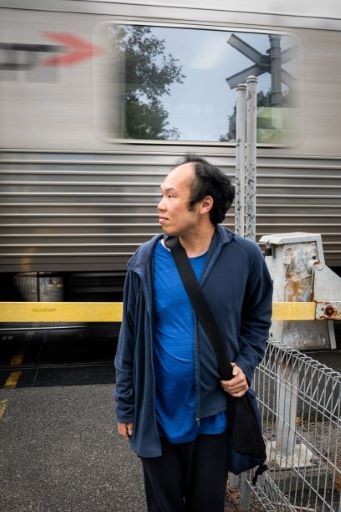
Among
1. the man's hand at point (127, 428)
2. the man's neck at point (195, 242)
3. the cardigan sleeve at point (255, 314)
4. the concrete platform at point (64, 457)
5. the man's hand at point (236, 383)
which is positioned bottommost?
the concrete platform at point (64, 457)

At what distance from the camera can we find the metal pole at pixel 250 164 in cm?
241

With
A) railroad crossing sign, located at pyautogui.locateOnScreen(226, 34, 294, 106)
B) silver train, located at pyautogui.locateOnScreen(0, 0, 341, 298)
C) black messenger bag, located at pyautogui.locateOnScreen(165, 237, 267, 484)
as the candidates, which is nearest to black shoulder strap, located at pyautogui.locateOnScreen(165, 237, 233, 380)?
black messenger bag, located at pyautogui.locateOnScreen(165, 237, 267, 484)

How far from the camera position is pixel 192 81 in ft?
15.7

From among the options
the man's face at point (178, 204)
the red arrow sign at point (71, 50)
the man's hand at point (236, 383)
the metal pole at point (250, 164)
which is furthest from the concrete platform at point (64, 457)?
the red arrow sign at point (71, 50)

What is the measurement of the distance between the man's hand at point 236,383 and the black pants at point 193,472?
0.55 ft

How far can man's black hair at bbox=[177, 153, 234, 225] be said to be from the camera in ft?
5.68

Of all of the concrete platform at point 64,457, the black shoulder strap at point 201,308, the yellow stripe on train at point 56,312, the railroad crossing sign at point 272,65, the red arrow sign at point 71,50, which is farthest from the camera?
the railroad crossing sign at point 272,65

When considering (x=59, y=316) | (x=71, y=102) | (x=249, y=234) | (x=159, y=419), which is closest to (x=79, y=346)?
(x=59, y=316)

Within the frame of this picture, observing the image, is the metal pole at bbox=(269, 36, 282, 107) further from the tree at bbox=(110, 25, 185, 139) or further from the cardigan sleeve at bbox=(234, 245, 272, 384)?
the cardigan sleeve at bbox=(234, 245, 272, 384)

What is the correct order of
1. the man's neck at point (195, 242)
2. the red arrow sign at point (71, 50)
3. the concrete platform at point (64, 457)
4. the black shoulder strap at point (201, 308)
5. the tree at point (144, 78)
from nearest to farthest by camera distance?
the black shoulder strap at point (201, 308) → the man's neck at point (195, 242) → the concrete platform at point (64, 457) → the red arrow sign at point (71, 50) → the tree at point (144, 78)

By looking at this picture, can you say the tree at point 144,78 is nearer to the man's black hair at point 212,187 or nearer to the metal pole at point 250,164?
the metal pole at point 250,164

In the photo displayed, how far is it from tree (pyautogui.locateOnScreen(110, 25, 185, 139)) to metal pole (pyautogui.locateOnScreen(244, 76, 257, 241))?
2376 millimetres

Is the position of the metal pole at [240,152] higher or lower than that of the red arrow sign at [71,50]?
lower

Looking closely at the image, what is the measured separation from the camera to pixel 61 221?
462cm
